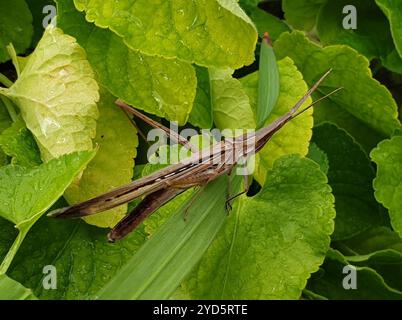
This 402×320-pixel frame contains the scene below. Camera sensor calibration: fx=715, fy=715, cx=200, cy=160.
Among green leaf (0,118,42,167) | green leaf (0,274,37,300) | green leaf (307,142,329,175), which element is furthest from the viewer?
green leaf (307,142,329,175)

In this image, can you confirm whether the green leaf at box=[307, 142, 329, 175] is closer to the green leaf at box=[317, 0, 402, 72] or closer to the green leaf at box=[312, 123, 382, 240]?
the green leaf at box=[312, 123, 382, 240]

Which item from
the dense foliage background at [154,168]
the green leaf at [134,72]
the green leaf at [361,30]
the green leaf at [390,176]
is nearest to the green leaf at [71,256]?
the dense foliage background at [154,168]

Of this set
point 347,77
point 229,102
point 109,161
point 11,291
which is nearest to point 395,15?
point 347,77

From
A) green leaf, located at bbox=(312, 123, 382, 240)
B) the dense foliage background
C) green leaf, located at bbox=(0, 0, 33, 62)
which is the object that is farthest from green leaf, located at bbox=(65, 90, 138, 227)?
green leaf, located at bbox=(312, 123, 382, 240)

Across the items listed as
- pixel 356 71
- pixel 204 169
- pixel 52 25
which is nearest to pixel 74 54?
pixel 52 25

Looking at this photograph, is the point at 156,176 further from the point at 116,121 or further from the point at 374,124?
the point at 374,124

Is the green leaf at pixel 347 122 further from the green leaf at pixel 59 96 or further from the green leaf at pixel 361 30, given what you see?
the green leaf at pixel 59 96
